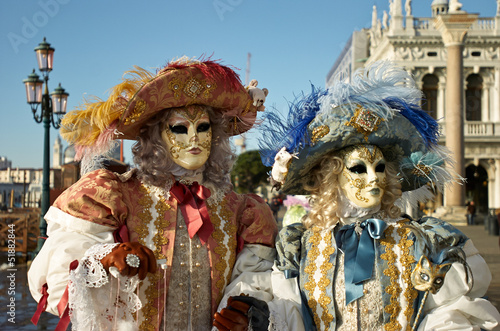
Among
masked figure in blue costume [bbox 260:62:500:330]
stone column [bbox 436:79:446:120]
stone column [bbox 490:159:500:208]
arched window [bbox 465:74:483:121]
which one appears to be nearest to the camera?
masked figure in blue costume [bbox 260:62:500:330]

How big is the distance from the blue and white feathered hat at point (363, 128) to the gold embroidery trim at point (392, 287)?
452mm

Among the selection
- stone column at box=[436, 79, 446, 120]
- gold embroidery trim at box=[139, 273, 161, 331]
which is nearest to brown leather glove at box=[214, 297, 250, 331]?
gold embroidery trim at box=[139, 273, 161, 331]

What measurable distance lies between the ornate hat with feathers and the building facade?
90.7 ft

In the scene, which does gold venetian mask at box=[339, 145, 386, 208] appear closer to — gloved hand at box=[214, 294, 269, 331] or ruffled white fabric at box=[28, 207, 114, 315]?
gloved hand at box=[214, 294, 269, 331]

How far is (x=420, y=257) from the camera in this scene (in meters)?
2.69

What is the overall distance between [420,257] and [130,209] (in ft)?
4.75

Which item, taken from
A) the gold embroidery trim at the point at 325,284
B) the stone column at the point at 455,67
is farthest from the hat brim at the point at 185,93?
the stone column at the point at 455,67

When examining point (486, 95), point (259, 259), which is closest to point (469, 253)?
point (259, 259)

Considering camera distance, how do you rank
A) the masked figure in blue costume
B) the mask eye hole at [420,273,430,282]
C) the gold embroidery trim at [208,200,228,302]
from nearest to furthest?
1. the mask eye hole at [420,273,430,282]
2. the masked figure in blue costume
3. the gold embroidery trim at [208,200,228,302]

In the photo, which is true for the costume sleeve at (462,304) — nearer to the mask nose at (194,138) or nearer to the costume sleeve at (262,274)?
the costume sleeve at (262,274)

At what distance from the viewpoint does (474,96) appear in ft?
101

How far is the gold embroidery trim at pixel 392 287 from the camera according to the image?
2701mm

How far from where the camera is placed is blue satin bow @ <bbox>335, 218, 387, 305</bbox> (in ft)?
8.96

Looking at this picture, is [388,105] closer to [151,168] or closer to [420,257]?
[420,257]
